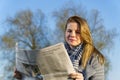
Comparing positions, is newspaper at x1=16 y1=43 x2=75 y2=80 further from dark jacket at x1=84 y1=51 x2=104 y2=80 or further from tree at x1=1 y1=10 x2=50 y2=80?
tree at x1=1 y1=10 x2=50 y2=80

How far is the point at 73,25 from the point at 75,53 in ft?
0.70

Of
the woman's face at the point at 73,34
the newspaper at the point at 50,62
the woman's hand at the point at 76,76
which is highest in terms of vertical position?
the woman's face at the point at 73,34

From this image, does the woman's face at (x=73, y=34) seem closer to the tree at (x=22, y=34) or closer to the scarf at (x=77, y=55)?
the scarf at (x=77, y=55)

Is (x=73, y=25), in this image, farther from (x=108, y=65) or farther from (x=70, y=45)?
(x=108, y=65)

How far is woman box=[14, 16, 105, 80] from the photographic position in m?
2.48

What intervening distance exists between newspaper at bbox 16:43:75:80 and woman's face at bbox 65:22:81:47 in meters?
0.30

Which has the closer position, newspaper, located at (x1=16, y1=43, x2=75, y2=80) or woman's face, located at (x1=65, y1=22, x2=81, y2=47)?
newspaper, located at (x1=16, y1=43, x2=75, y2=80)

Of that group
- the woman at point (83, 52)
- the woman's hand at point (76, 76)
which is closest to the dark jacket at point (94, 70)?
the woman at point (83, 52)

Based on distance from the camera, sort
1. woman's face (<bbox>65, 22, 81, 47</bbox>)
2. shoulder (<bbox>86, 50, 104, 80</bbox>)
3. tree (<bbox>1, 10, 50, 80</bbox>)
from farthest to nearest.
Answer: tree (<bbox>1, 10, 50, 80</bbox>) < woman's face (<bbox>65, 22, 81, 47</bbox>) < shoulder (<bbox>86, 50, 104, 80</bbox>)

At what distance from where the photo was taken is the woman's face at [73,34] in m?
2.58

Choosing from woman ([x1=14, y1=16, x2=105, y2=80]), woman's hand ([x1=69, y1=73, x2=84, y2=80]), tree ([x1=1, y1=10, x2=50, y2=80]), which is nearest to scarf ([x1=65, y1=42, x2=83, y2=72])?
woman ([x1=14, y1=16, x2=105, y2=80])

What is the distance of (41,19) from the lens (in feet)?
65.2

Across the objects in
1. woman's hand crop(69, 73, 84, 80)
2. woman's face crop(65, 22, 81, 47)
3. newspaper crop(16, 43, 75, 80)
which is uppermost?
woman's face crop(65, 22, 81, 47)

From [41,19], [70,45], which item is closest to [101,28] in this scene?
[41,19]
